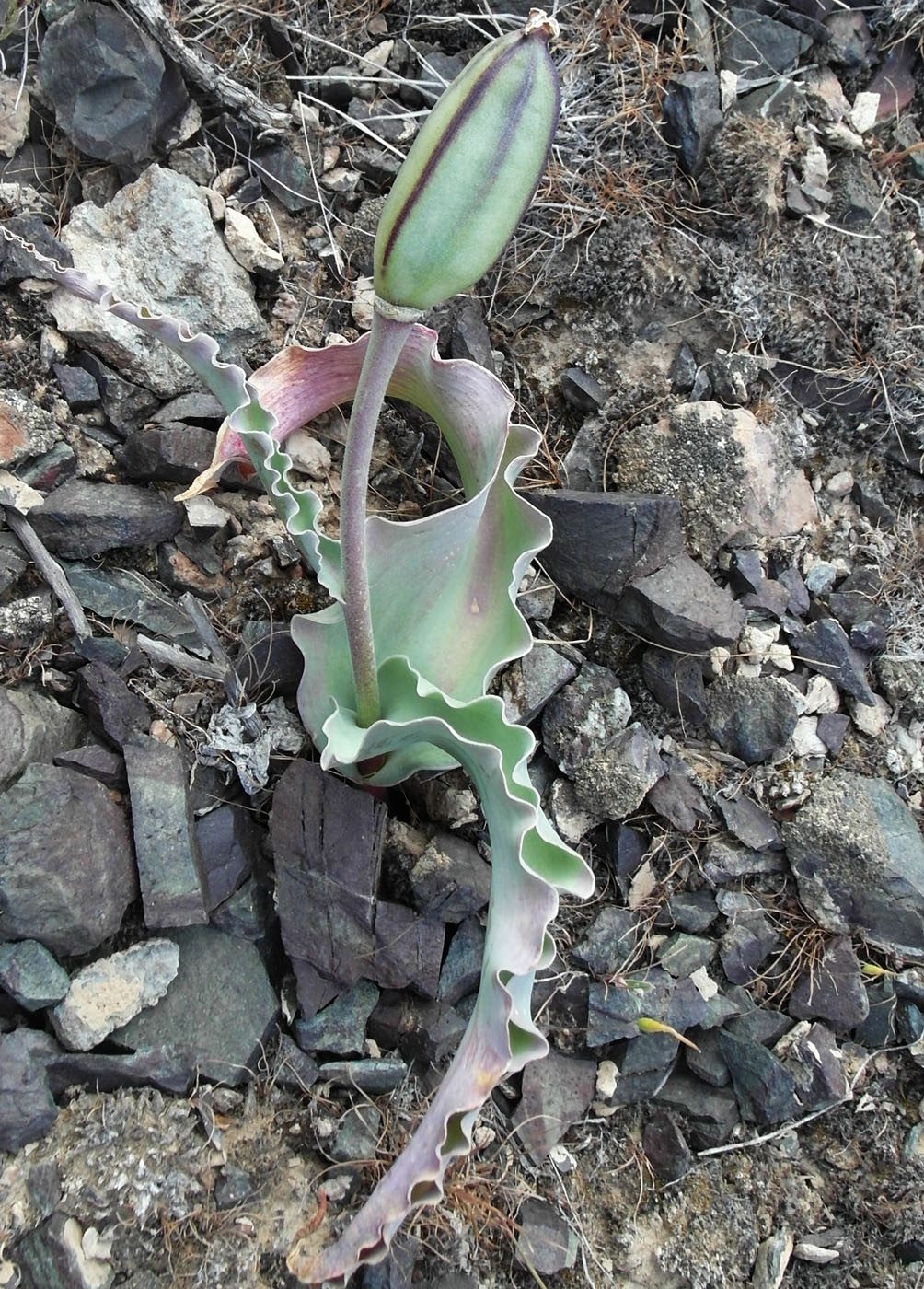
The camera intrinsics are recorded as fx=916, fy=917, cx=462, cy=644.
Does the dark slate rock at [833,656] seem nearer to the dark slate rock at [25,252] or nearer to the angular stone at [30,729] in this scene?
the angular stone at [30,729]

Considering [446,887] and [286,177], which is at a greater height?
[286,177]

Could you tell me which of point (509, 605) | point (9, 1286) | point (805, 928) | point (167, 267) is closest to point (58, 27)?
point (167, 267)

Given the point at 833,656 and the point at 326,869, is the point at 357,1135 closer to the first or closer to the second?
the point at 326,869

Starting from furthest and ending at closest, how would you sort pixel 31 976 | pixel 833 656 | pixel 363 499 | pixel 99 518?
pixel 833 656 → pixel 99 518 → pixel 31 976 → pixel 363 499

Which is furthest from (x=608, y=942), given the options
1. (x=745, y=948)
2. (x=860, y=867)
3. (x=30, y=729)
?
(x=30, y=729)

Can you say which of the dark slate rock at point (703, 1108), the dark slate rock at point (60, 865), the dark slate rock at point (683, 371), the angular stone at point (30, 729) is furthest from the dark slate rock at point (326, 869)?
the dark slate rock at point (683, 371)

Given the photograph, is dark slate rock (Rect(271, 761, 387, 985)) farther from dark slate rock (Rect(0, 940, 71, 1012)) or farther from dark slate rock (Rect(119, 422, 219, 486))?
dark slate rock (Rect(119, 422, 219, 486))

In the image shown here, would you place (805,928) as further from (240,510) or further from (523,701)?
(240,510)
